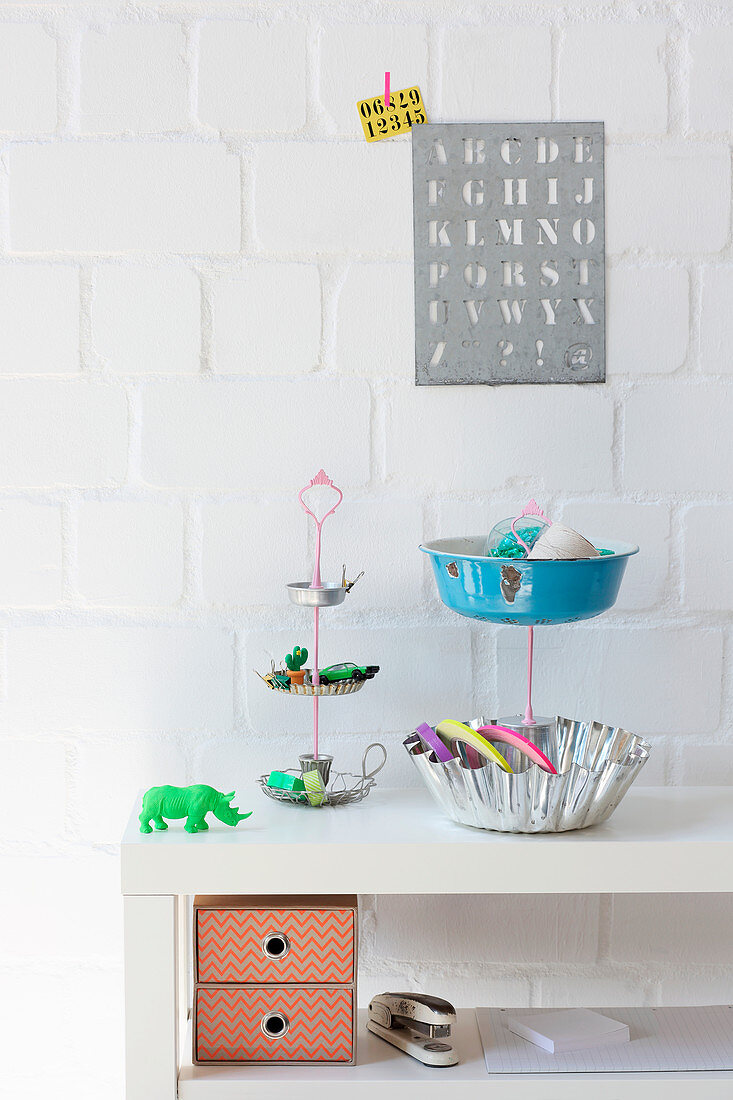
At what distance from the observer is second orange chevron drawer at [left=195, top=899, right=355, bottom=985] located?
44.8 inches

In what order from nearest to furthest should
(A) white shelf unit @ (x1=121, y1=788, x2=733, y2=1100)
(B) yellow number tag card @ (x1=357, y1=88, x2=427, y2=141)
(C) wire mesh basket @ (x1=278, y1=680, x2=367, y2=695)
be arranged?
(A) white shelf unit @ (x1=121, y1=788, x2=733, y2=1100) < (C) wire mesh basket @ (x1=278, y1=680, x2=367, y2=695) < (B) yellow number tag card @ (x1=357, y1=88, x2=427, y2=141)

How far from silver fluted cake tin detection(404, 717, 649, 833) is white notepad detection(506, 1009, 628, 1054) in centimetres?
24

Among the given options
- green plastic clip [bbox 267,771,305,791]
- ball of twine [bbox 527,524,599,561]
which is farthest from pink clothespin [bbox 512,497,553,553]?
green plastic clip [bbox 267,771,305,791]

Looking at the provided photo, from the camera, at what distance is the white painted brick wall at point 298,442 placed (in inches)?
52.6

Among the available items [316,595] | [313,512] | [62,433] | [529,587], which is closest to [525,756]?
[529,587]

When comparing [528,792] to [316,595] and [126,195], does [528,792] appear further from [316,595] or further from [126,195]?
[126,195]

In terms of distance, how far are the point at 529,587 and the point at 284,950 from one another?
45 centimetres

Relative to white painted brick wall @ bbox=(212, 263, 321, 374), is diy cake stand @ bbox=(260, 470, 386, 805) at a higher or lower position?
lower

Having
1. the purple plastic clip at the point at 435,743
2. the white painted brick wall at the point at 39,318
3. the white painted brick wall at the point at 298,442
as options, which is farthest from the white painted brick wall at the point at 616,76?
the purple plastic clip at the point at 435,743

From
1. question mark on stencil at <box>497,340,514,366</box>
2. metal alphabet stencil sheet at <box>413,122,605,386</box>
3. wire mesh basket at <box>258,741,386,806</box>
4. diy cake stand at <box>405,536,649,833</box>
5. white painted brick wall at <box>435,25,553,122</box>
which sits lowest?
wire mesh basket at <box>258,741,386,806</box>

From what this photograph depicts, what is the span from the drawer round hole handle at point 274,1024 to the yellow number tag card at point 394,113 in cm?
100

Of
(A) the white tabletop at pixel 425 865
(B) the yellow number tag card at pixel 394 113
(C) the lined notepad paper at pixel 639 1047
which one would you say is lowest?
(C) the lined notepad paper at pixel 639 1047

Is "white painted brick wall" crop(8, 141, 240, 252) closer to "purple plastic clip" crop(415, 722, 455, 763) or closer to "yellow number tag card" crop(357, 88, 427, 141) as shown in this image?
"yellow number tag card" crop(357, 88, 427, 141)

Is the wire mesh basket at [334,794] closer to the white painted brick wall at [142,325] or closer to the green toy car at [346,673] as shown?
the green toy car at [346,673]
